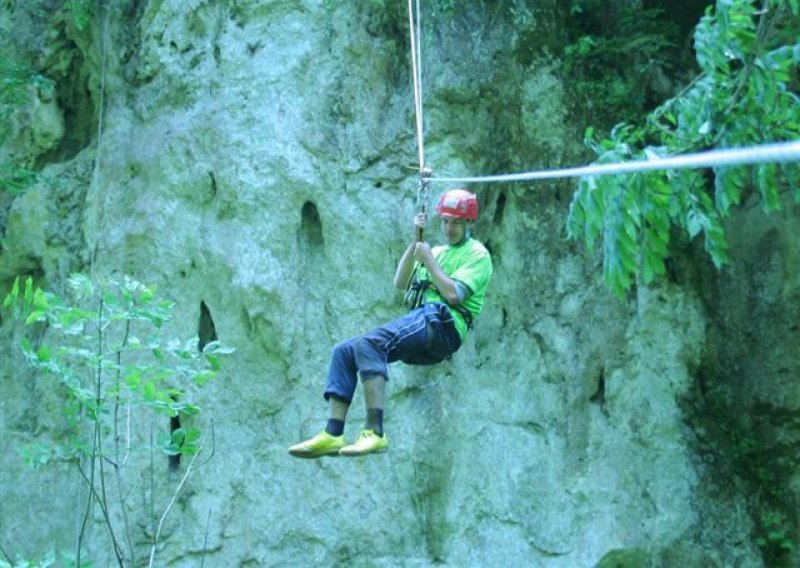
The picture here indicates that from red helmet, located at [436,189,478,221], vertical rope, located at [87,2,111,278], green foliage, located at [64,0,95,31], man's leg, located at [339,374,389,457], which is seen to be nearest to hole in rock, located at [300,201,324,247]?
vertical rope, located at [87,2,111,278]

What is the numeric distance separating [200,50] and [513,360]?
11.4 ft

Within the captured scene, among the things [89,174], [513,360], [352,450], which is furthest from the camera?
[89,174]

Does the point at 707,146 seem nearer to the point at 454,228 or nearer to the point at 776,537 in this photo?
the point at 454,228

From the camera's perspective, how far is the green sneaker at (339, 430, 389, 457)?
21.4ft

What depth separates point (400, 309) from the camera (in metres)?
9.83

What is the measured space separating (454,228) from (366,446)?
1.36 m

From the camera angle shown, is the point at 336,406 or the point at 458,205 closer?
the point at 336,406

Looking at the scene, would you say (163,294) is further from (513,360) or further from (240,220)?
(513,360)

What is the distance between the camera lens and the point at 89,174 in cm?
1062

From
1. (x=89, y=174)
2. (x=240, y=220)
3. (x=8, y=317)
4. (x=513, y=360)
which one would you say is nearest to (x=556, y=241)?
(x=513, y=360)

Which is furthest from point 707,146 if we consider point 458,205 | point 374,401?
point 374,401

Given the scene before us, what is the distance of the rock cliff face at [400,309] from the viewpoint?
9727 mm

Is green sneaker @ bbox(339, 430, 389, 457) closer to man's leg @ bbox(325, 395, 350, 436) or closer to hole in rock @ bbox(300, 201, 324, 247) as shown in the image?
man's leg @ bbox(325, 395, 350, 436)

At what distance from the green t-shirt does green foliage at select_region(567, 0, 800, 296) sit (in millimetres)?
609
